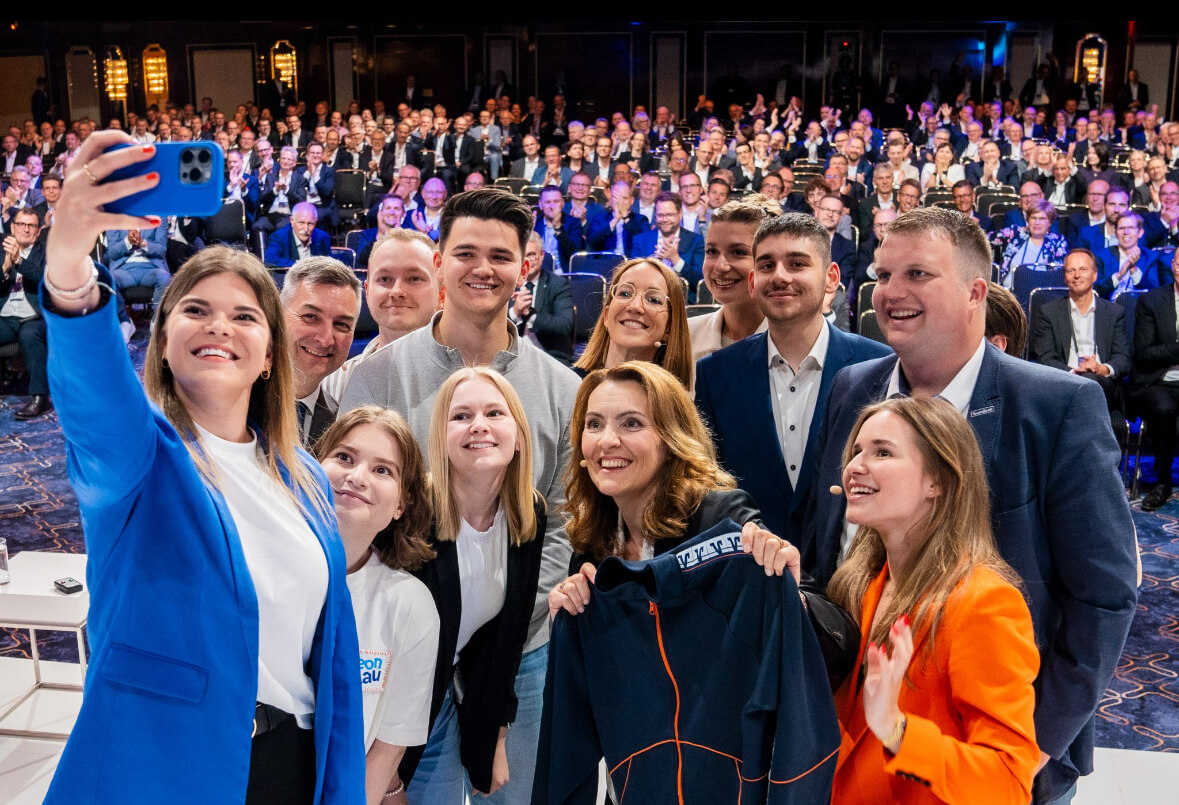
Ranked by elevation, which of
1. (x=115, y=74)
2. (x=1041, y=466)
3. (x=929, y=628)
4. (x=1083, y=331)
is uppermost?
(x=115, y=74)

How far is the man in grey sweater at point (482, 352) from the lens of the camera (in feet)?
7.93

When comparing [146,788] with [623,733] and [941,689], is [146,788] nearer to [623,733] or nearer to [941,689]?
[623,733]

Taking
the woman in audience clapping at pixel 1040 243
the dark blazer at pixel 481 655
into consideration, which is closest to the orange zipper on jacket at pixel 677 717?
the dark blazer at pixel 481 655

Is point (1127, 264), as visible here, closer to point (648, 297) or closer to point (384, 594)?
point (648, 297)

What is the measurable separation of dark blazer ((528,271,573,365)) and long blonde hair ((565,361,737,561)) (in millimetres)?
4234

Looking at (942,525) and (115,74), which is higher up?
(115,74)

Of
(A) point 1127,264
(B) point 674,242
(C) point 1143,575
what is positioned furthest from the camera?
(B) point 674,242

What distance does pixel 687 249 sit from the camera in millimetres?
7984

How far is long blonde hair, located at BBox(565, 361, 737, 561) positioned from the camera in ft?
6.43

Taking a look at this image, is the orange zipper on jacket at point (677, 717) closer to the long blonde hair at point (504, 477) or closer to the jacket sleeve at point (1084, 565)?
the long blonde hair at point (504, 477)

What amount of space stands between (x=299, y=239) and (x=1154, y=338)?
6.19 m

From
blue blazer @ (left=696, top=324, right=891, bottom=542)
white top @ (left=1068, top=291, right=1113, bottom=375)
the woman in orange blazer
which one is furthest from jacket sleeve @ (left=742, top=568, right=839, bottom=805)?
white top @ (left=1068, top=291, right=1113, bottom=375)

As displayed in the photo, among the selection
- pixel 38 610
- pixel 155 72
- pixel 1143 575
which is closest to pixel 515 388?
pixel 38 610

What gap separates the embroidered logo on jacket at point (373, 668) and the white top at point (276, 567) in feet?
1.22
